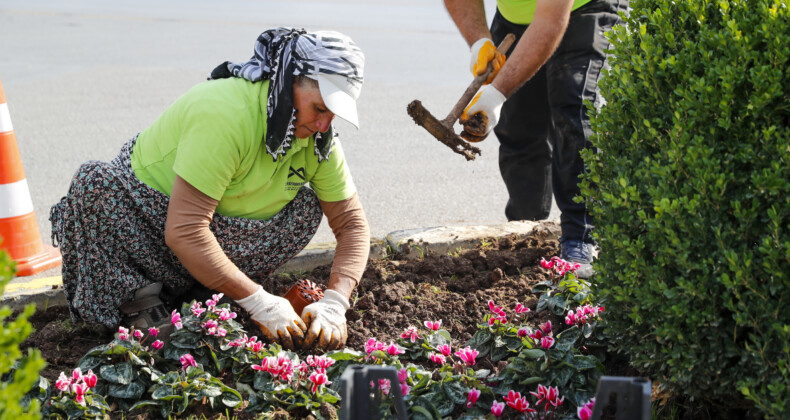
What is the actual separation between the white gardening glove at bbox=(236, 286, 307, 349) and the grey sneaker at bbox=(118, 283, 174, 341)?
1.25 feet

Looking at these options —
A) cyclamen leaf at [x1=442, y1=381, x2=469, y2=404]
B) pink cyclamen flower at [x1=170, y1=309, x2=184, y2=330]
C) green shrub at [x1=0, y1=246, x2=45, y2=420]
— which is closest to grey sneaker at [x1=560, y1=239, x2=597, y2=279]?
cyclamen leaf at [x1=442, y1=381, x2=469, y2=404]

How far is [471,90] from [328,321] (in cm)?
128

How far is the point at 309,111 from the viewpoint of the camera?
2764mm

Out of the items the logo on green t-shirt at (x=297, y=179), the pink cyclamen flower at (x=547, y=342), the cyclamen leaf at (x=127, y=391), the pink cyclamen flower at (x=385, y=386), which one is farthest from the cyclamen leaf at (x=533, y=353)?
the cyclamen leaf at (x=127, y=391)

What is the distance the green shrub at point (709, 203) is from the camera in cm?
187

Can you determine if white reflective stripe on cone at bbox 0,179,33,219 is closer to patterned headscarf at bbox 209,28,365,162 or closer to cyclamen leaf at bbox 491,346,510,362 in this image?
patterned headscarf at bbox 209,28,365,162

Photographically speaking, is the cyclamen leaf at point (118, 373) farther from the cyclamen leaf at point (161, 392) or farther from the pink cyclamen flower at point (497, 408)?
the pink cyclamen flower at point (497, 408)

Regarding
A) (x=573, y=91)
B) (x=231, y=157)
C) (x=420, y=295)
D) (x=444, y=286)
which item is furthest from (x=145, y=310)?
(x=573, y=91)

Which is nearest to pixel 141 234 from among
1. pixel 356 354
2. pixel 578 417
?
pixel 356 354

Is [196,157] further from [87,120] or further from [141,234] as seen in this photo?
[87,120]

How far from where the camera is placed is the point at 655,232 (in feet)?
6.74

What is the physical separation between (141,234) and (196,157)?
0.51 metres

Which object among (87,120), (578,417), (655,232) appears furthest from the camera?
(87,120)

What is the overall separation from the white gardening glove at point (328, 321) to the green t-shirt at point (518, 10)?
176cm
